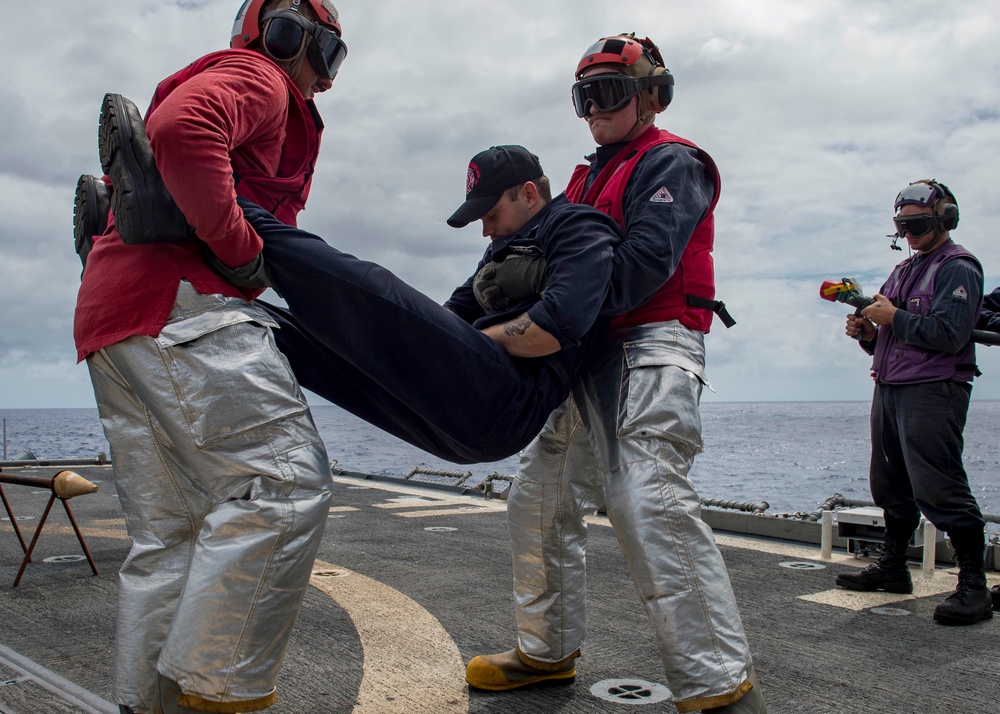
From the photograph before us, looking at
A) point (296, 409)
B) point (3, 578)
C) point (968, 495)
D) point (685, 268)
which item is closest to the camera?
point (296, 409)

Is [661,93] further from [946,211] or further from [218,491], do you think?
[946,211]

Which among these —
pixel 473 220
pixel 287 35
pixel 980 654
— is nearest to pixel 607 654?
pixel 980 654

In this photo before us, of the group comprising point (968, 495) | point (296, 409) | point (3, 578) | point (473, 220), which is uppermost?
point (473, 220)

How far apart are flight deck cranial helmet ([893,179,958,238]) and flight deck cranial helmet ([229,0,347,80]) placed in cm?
289

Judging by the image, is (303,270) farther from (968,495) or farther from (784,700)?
(968,495)

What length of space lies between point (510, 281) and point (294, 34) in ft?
2.72

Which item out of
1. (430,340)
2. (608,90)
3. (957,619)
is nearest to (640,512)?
(430,340)

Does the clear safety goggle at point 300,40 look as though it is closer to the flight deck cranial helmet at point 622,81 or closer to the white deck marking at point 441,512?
the flight deck cranial helmet at point 622,81

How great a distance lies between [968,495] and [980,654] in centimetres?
96

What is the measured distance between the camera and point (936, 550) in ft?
14.6

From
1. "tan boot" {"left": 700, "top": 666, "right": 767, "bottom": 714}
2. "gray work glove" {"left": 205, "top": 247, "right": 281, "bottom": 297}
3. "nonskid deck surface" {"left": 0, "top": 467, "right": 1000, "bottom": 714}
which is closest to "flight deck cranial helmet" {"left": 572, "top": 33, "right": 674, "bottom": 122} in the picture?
"gray work glove" {"left": 205, "top": 247, "right": 281, "bottom": 297}

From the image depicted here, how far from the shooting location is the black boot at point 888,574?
3.86 metres

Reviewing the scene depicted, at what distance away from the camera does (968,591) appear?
343 cm

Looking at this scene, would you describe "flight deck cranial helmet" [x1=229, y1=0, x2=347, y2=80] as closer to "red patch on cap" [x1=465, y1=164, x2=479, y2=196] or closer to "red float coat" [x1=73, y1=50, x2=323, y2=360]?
"red float coat" [x1=73, y1=50, x2=323, y2=360]
